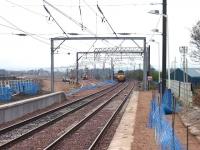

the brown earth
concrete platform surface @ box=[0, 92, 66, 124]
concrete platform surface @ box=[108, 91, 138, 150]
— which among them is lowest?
concrete platform surface @ box=[108, 91, 138, 150]

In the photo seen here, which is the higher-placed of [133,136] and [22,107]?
[22,107]

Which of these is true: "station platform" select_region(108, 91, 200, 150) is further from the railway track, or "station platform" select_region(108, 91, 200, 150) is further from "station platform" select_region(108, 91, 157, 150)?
the railway track

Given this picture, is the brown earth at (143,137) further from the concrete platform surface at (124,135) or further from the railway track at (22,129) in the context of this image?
the railway track at (22,129)

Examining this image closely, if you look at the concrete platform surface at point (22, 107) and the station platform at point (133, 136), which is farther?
the concrete platform surface at point (22, 107)

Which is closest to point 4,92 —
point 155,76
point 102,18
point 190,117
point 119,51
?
point 102,18

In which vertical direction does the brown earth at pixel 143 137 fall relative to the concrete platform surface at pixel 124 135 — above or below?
above

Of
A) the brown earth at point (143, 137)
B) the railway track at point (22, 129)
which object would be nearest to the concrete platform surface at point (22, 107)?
the railway track at point (22, 129)

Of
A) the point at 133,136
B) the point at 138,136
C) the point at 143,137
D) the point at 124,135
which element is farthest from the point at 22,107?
the point at 143,137

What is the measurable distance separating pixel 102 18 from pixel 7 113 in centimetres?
1066

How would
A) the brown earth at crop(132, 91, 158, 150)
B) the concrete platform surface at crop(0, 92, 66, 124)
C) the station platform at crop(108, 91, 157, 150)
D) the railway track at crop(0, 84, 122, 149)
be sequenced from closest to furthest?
the brown earth at crop(132, 91, 158, 150) < the station platform at crop(108, 91, 157, 150) < the railway track at crop(0, 84, 122, 149) < the concrete platform surface at crop(0, 92, 66, 124)

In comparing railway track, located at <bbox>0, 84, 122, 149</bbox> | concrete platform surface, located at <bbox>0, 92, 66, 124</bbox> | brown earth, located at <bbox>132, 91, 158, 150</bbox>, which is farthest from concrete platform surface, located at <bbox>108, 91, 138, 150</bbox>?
concrete platform surface, located at <bbox>0, 92, 66, 124</bbox>

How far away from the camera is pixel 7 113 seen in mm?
Answer: 25359

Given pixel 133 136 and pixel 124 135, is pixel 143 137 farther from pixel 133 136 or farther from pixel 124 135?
pixel 124 135

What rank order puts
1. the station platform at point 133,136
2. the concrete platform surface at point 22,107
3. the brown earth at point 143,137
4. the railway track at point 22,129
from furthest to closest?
the concrete platform surface at point 22,107
the railway track at point 22,129
the station platform at point 133,136
the brown earth at point 143,137
